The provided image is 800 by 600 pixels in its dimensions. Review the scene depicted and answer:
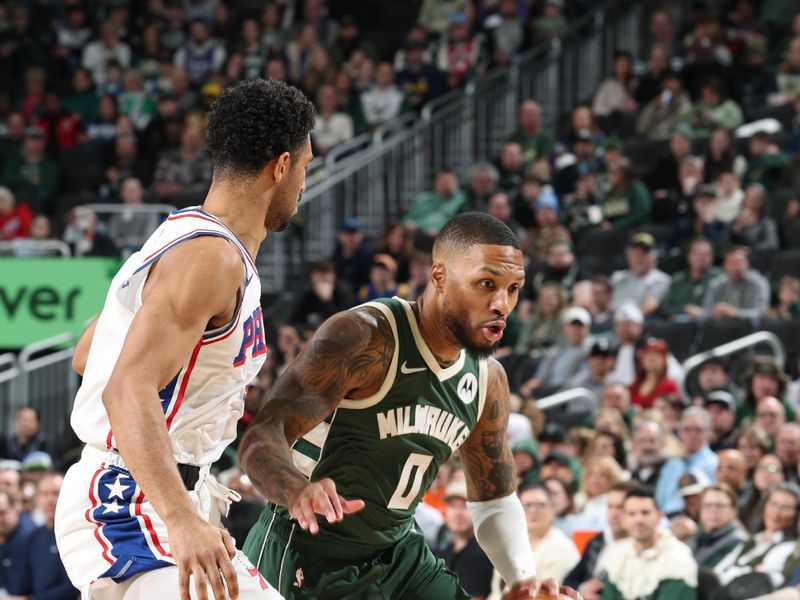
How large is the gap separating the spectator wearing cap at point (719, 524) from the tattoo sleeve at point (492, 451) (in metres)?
3.98

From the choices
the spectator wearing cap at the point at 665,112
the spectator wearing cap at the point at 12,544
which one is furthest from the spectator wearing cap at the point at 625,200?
the spectator wearing cap at the point at 12,544

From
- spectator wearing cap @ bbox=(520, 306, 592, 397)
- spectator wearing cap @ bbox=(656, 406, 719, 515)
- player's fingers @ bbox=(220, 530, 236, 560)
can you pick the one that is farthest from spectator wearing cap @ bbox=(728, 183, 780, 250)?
player's fingers @ bbox=(220, 530, 236, 560)

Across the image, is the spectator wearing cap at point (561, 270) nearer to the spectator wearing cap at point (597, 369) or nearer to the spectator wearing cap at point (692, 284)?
the spectator wearing cap at point (692, 284)

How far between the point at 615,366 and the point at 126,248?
18.0ft

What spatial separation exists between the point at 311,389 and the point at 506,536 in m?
0.96

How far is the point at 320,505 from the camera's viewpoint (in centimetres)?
360

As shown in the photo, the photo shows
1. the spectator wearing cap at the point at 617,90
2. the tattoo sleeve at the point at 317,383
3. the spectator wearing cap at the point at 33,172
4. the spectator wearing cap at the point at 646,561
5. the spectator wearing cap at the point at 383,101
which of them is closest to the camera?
the tattoo sleeve at the point at 317,383

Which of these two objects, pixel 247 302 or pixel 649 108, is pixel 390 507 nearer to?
pixel 247 302

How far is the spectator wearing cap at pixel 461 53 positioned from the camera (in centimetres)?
1752

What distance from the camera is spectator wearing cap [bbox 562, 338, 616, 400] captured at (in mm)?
11953

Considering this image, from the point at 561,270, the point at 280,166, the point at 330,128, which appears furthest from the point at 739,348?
the point at 280,166

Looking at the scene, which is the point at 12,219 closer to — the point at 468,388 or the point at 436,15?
the point at 436,15

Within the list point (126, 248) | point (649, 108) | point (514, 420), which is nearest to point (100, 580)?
point (514, 420)

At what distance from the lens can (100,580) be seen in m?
3.57
